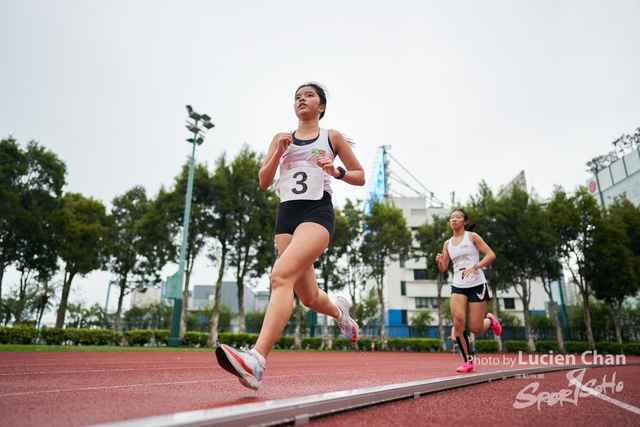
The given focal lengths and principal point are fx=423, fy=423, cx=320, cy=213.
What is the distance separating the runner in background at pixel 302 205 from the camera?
284 centimetres

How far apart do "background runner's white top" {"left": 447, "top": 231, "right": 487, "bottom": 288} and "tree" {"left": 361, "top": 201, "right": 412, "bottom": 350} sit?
22076 mm

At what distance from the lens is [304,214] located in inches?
128

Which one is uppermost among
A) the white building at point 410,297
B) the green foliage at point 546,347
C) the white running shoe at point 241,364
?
the white building at point 410,297

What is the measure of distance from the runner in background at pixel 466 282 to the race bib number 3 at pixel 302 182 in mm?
2940

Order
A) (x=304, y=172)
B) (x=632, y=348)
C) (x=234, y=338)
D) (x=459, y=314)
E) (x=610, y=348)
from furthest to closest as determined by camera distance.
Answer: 1. (x=610, y=348)
2. (x=632, y=348)
3. (x=234, y=338)
4. (x=459, y=314)
5. (x=304, y=172)

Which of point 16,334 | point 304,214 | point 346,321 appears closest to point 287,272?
point 304,214

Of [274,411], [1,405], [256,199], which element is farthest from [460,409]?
[256,199]

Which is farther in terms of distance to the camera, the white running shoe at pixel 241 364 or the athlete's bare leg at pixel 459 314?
the athlete's bare leg at pixel 459 314

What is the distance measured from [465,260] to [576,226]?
2343 cm

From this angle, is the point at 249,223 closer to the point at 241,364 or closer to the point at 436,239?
the point at 436,239

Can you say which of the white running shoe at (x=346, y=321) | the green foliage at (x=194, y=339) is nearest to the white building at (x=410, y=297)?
the green foliage at (x=194, y=339)

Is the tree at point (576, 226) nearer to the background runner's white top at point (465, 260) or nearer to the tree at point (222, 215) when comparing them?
the tree at point (222, 215)

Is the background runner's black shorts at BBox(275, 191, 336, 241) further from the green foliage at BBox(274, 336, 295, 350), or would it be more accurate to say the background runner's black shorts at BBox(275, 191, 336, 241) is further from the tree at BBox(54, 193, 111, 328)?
the tree at BBox(54, 193, 111, 328)

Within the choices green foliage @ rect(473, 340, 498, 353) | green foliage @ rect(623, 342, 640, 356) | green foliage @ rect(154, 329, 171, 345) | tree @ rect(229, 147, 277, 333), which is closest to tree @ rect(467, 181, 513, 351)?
green foliage @ rect(473, 340, 498, 353)
